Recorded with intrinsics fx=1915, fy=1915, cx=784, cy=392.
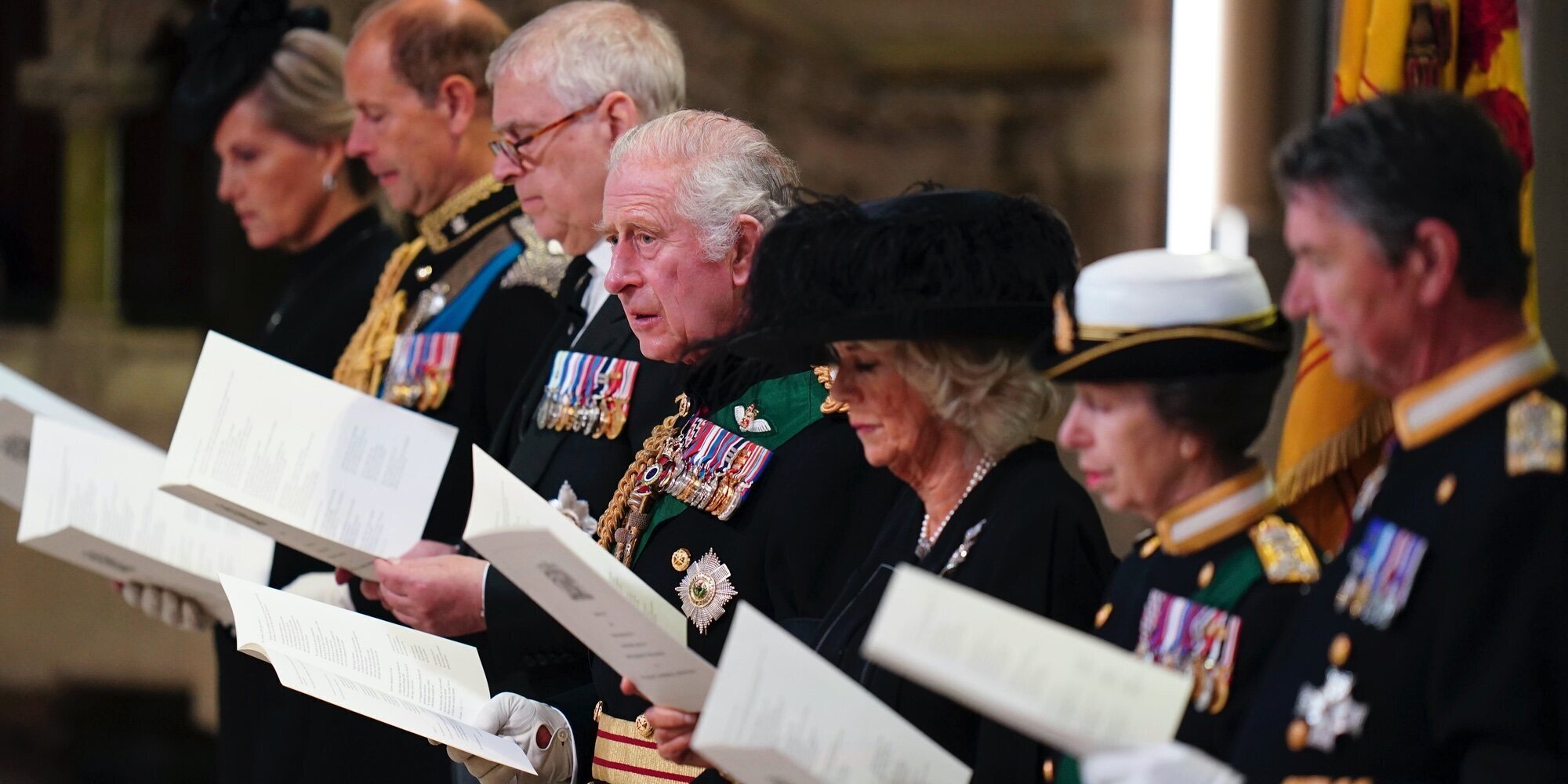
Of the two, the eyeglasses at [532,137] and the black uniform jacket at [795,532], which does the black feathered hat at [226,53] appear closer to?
the eyeglasses at [532,137]

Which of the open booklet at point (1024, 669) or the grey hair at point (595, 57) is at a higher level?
the grey hair at point (595, 57)

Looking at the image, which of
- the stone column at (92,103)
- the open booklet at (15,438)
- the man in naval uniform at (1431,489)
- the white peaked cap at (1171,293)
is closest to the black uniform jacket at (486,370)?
the open booklet at (15,438)

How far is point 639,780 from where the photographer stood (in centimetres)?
246

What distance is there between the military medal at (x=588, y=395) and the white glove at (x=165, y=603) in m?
0.98

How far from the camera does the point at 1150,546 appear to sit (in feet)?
5.96

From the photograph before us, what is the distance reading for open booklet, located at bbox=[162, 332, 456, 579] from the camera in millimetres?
2787

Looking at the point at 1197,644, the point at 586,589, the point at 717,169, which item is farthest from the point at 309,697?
the point at 1197,644

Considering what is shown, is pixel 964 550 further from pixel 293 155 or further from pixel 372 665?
pixel 293 155

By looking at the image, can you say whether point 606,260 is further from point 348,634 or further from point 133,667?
point 133,667

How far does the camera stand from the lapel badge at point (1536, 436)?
145 cm

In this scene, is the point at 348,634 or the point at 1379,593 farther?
the point at 348,634

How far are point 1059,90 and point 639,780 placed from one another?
3.36 m

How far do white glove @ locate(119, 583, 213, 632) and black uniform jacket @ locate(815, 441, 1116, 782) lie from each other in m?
1.83

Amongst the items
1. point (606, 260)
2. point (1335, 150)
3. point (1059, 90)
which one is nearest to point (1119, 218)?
point (1059, 90)
